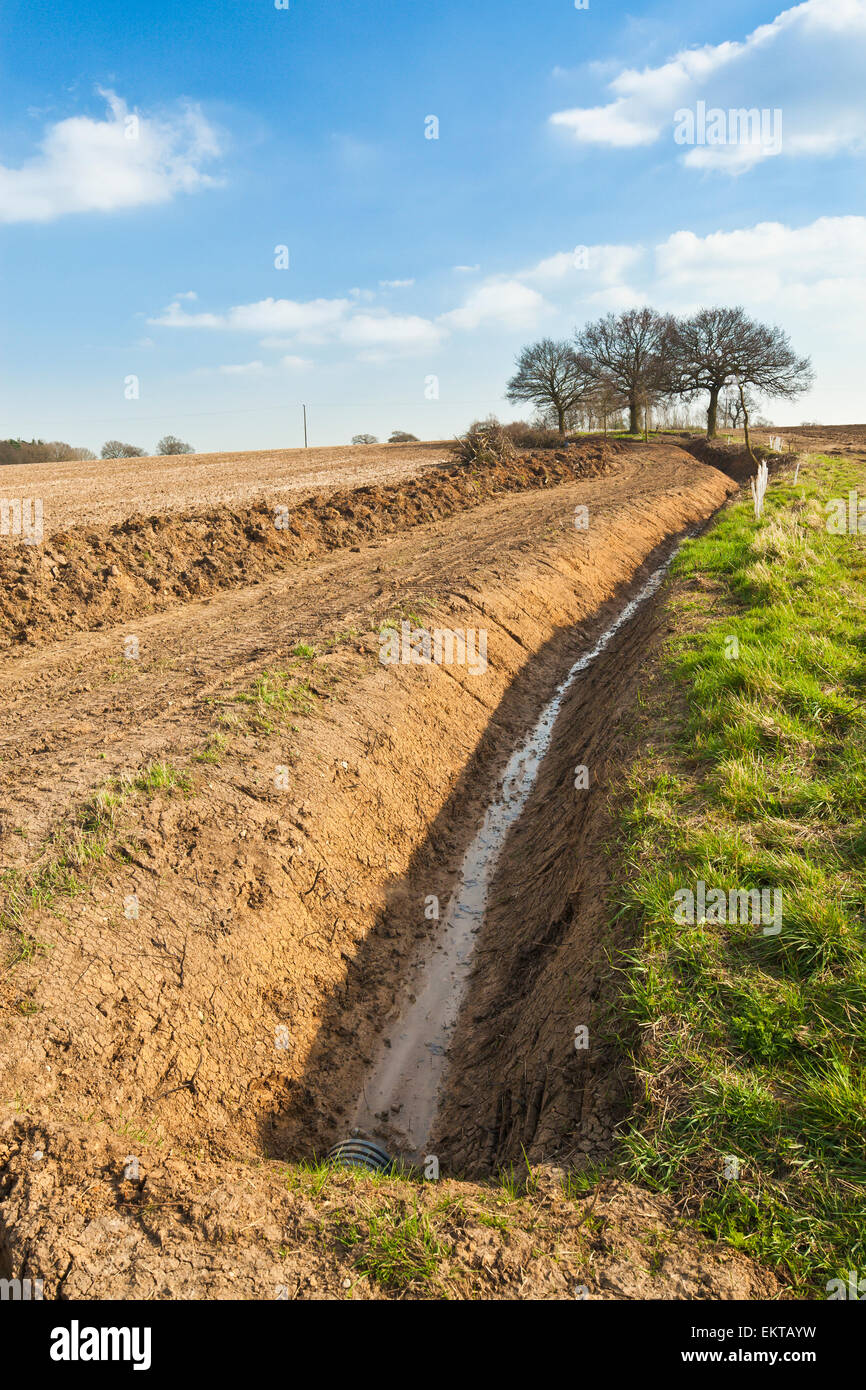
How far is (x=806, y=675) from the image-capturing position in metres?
6.21

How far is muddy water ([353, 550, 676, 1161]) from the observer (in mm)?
4543

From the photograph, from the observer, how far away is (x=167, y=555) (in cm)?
1153

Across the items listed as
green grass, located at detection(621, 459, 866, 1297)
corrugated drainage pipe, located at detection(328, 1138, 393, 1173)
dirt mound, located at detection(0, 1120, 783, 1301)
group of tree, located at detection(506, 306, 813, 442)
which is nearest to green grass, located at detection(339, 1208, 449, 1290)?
dirt mound, located at detection(0, 1120, 783, 1301)

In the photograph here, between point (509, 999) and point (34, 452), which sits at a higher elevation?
point (34, 452)

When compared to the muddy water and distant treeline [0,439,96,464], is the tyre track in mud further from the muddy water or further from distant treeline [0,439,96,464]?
distant treeline [0,439,96,464]

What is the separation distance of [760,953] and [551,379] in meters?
48.3

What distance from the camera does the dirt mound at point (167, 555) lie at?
976 centimetres

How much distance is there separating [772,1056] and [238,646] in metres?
7.16

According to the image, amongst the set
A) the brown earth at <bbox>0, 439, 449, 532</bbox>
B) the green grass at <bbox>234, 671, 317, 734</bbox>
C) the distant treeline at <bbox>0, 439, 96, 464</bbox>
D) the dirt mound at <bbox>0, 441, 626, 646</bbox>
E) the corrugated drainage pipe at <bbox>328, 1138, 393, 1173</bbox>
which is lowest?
the corrugated drainage pipe at <bbox>328, 1138, 393, 1173</bbox>

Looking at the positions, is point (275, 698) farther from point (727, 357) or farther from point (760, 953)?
point (727, 357)

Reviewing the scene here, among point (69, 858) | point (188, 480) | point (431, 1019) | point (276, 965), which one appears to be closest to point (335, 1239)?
point (276, 965)

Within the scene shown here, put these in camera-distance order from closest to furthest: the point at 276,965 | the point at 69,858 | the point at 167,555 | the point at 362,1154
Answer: the point at 362,1154 → the point at 69,858 → the point at 276,965 → the point at 167,555

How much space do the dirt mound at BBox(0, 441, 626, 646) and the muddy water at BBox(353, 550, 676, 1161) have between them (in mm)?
6349
